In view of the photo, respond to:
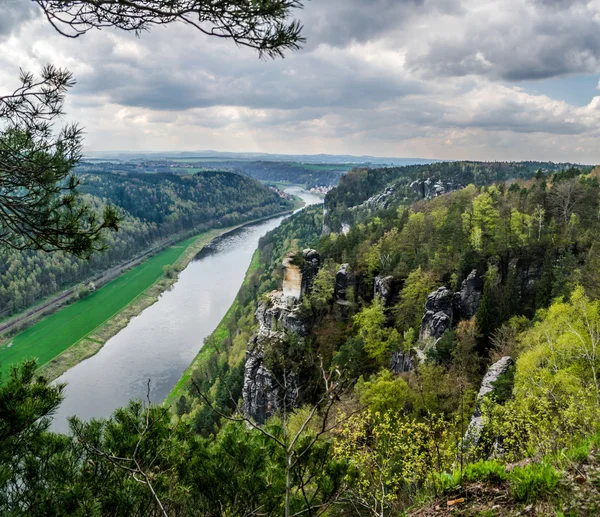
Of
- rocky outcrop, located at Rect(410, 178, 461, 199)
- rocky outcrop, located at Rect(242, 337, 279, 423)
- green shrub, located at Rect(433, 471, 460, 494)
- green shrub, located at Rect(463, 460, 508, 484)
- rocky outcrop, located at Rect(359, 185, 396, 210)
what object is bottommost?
rocky outcrop, located at Rect(242, 337, 279, 423)

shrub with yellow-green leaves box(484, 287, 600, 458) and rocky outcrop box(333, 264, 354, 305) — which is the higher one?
shrub with yellow-green leaves box(484, 287, 600, 458)

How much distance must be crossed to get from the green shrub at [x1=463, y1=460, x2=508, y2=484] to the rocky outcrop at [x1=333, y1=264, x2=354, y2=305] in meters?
26.2

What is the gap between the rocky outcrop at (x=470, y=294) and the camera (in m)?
25.1

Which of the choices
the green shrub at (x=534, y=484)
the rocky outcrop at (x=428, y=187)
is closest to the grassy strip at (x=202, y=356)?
the green shrub at (x=534, y=484)

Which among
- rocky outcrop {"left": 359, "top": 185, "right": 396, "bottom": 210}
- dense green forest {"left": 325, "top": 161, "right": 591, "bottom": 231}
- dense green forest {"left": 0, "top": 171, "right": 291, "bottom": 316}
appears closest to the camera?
dense green forest {"left": 0, "top": 171, "right": 291, "bottom": 316}

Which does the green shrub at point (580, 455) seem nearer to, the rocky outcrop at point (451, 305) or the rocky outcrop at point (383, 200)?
the rocky outcrop at point (451, 305)

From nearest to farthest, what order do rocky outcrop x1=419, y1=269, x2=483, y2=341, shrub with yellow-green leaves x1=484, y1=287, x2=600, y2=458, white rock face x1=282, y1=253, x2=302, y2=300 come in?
shrub with yellow-green leaves x1=484, y1=287, x2=600, y2=458
rocky outcrop x1=419, y1=269, x2=483, y2=341
white rock face x1=282, y1=253, x2=302, y2=300

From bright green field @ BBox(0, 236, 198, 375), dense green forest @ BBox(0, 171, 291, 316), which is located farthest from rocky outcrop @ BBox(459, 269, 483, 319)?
bright green field @ BBox(0, 236, 198, 375)

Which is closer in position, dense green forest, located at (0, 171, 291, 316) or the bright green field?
the bright green field

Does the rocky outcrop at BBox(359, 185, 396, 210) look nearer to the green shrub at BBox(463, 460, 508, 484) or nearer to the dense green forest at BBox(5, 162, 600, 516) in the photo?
the dense green forest at BBox(5, 162, 600, 516)

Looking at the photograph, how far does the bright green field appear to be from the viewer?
43356 mm

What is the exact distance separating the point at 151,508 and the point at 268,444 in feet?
7.08

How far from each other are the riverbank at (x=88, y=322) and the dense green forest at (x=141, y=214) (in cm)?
563

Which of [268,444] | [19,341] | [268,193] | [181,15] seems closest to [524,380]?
[268,444]
